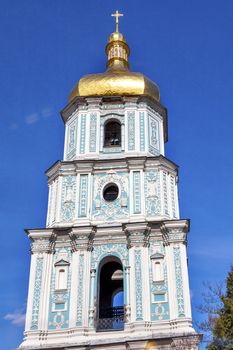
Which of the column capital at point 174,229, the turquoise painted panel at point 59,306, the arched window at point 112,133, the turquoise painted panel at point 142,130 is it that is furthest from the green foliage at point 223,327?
the arched window at point 112,133

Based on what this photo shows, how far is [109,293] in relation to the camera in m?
19.1

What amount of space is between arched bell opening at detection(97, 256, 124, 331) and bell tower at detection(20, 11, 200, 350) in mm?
37

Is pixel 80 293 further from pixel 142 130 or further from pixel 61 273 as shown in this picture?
pixel 142 130

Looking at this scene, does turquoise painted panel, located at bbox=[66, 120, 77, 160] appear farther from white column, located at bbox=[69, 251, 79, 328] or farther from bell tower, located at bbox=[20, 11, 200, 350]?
white column, located at bbox=[69, 251, 79, 328]

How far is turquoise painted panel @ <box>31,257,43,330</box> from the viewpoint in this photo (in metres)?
15.8

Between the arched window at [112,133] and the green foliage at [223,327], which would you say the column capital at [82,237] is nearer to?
the arched window at [112,133]

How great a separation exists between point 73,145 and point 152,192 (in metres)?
3.56

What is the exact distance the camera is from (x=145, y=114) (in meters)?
19.9

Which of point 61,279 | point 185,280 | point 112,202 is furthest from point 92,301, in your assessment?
point 112,202

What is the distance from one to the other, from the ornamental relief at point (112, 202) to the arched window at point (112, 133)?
167 cm

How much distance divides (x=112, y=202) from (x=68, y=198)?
1416 mm

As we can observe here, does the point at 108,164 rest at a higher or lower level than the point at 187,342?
higher

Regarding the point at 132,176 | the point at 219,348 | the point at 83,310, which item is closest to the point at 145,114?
the point at 132,176

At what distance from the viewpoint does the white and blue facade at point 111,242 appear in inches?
609
